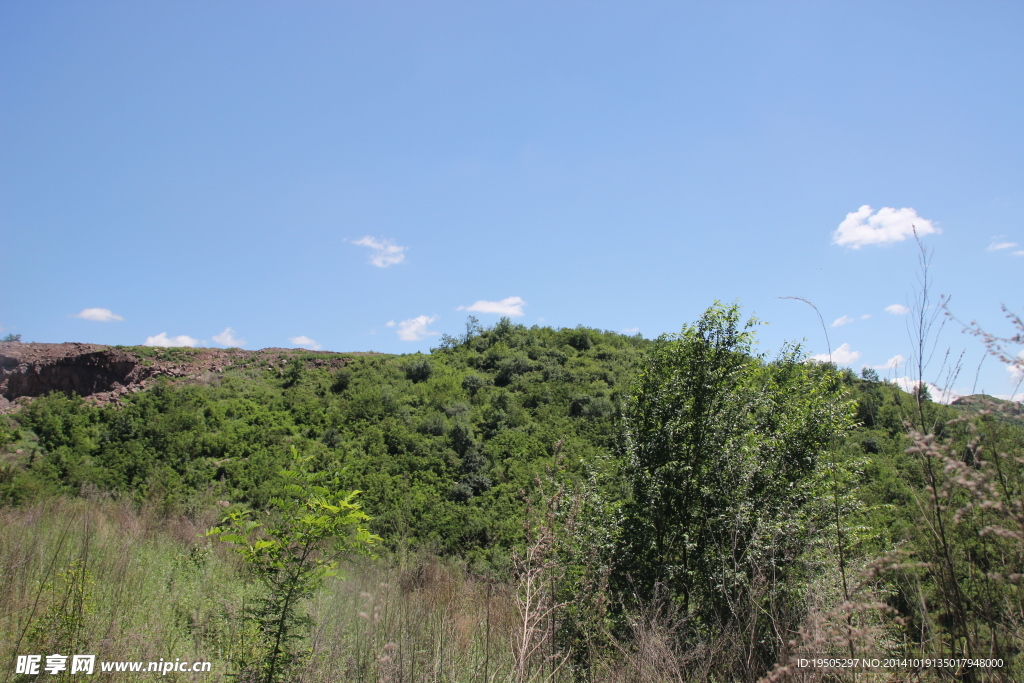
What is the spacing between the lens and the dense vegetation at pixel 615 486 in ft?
7.09

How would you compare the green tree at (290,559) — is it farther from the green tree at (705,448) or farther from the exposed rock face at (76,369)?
the exposed rock face at (76,369)

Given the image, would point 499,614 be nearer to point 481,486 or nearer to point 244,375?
point 481,486

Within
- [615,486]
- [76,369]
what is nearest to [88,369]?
[76,369]

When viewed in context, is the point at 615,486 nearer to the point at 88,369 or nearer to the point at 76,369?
the point at 88,369

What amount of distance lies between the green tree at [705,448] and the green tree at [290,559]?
16.7ft

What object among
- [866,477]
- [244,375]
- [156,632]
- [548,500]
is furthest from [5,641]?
[244,375]

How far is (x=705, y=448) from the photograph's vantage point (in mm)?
8469

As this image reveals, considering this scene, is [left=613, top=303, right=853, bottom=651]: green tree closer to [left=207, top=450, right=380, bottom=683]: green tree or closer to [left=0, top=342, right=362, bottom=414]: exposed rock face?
[left=207, top=450, right=380, bottom=683]: green tree

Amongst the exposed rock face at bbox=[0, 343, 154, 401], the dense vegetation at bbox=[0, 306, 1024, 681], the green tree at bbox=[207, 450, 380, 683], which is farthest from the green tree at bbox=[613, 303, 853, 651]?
the exposed rock face at bbox=[0, 343, 154, 401]

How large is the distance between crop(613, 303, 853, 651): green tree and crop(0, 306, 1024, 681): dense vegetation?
5 centimetres

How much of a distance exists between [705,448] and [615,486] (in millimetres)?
2092

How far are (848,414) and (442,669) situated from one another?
8.64m

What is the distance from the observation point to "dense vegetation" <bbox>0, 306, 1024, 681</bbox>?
2161 mm

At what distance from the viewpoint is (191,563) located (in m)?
8.00
